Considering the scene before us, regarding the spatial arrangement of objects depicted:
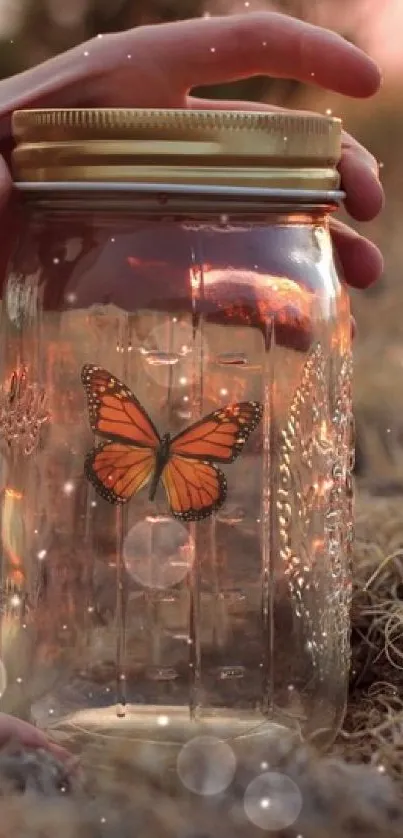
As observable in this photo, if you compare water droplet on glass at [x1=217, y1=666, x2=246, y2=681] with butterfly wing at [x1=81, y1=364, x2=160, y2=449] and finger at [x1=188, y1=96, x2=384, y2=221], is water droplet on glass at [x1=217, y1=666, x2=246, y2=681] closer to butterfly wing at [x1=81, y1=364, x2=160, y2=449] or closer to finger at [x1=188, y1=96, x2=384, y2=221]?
butterfly wing at [x1=81, y1=364, x2=160, y2=449]

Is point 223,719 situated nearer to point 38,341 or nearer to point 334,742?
point 334,742

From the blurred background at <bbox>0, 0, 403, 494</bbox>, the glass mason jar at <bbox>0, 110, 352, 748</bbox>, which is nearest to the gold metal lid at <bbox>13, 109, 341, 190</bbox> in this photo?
the glass mason jar at <bbox>0, 110, 352, 748</bbox>

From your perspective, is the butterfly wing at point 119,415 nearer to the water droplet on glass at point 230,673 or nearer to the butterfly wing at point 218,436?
the butterfly wing at point 218,436

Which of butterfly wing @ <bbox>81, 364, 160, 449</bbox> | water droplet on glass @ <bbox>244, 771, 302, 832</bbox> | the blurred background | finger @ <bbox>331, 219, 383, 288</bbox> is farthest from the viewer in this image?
the blurred background

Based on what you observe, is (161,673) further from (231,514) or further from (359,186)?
(359,186)

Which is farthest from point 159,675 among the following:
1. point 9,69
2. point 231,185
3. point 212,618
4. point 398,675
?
point 9,69
